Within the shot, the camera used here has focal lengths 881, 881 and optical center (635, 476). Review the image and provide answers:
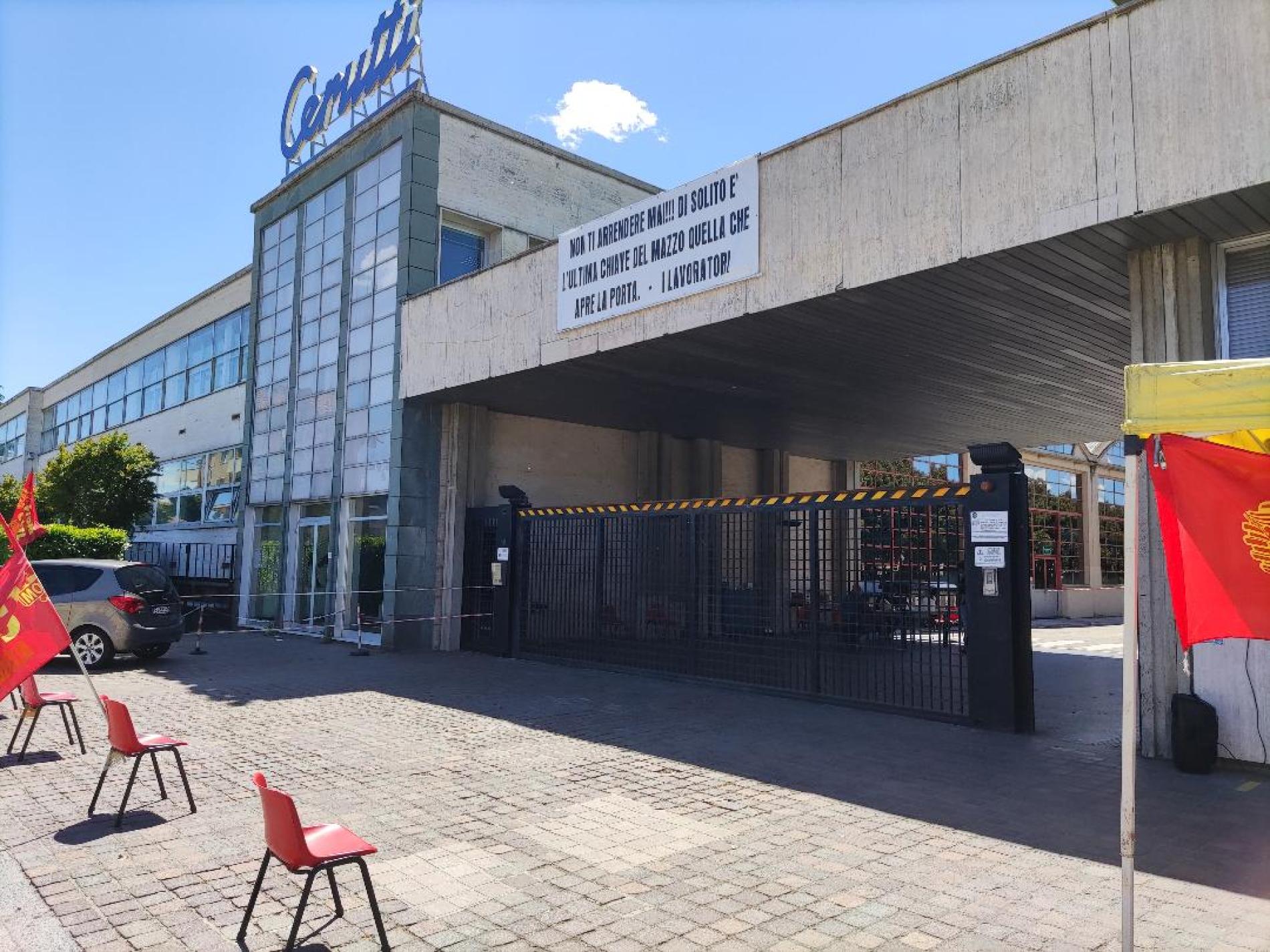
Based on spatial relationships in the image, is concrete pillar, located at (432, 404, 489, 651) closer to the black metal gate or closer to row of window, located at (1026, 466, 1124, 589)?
the black metal gate

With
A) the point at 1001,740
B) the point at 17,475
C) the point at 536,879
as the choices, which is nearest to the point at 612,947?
the point at 536,879

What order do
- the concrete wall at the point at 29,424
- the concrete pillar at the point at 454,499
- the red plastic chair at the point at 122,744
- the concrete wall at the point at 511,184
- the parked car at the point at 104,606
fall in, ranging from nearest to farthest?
the red plastic chair at the point at 122,744, the parked car at the point at 104,606, the concrete pillar at the point at 454,499, the concrete wall at the point at 511,184, the concrete wall at the point at 29,424

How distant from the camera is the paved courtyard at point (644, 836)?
4172 mm

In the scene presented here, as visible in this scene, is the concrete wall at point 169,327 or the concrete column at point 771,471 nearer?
the concrete column at point 771,471

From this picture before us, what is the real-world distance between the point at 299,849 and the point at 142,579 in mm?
11936

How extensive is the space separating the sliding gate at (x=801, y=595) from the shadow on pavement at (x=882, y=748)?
1.79ft

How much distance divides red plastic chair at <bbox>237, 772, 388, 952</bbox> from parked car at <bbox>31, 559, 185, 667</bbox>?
11.0 m

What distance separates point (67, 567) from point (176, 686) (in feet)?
10.6

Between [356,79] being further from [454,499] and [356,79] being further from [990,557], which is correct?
[990,557]

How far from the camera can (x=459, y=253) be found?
17922mm

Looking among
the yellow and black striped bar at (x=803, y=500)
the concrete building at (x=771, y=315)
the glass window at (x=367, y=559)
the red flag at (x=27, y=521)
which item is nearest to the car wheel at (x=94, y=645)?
the glass window at (x=367, y=559)

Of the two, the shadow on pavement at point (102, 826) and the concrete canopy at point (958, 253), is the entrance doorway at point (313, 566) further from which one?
the shadow on pavement at point (102, 826)

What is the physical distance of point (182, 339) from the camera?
28719mm

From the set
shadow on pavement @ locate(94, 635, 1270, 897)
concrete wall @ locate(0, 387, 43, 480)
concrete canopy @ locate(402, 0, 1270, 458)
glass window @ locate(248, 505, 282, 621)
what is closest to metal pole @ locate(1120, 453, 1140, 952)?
shadow on pavement @ locate(94, 635, 1270, 897)
